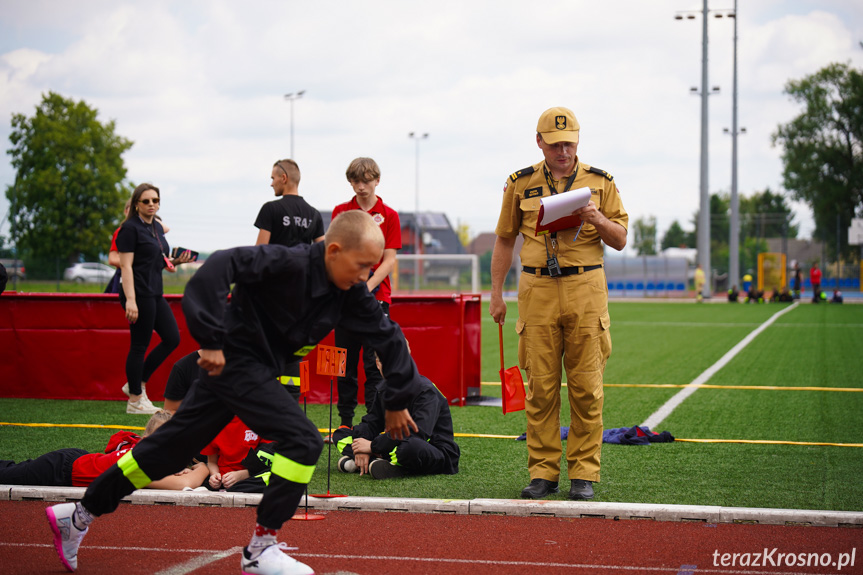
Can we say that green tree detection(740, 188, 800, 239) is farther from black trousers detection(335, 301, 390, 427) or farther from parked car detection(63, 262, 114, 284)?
black trousers detection(335, 301, 390, 427)

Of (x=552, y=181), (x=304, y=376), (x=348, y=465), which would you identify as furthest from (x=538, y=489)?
(x=552, y=181)

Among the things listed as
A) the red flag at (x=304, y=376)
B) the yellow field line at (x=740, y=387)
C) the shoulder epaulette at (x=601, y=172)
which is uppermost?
the shoulder epaulette at (x=601, y=172)

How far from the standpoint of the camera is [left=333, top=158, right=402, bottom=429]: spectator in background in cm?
686

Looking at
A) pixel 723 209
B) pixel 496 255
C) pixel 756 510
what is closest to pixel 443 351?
pixel 496 255

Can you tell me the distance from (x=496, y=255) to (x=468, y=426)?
267 cm

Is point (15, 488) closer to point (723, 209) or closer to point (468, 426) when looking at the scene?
point (468, 426)

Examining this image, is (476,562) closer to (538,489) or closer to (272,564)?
(272,564)

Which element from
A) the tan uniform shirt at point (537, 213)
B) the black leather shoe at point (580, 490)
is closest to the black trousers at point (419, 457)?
the black leather shoe at point (580, 490)

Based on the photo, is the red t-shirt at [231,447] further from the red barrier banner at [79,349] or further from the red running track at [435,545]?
the red barrier banner at [79,349]

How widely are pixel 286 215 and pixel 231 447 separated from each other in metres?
1.91

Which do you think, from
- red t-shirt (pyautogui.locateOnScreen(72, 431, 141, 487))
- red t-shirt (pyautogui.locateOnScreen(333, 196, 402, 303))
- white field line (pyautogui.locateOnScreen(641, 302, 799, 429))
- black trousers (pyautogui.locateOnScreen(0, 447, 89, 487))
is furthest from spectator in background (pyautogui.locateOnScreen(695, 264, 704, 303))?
black trousers (pyautogui.locateOnScreen(0, 447, 89, 487))

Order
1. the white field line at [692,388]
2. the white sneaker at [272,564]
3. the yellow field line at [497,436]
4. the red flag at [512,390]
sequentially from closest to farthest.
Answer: the white sneaker at [272,564] → the red flag at [512,390] → the yellow field line at [497,436] → the white field line at [692,388]

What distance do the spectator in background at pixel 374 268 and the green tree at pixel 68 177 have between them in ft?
173

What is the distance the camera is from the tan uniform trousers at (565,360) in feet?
17.6
